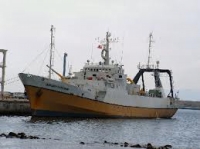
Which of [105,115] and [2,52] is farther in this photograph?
[2,52]

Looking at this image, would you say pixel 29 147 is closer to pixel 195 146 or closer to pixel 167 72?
pixel 195 146

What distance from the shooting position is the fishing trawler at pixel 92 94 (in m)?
54.1

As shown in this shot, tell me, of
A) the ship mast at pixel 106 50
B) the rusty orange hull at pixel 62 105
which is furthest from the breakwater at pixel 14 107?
the ship mast at pixel 106 50

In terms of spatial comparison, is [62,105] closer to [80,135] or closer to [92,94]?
[92,94]

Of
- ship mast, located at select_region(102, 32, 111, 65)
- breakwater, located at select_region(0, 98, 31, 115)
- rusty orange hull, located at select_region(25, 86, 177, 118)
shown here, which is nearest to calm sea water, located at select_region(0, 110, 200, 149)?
rusty orange hull, located at select_region(25, 86, 177, 118)

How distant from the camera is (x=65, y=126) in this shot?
46406 mm

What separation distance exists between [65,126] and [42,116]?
946 cm

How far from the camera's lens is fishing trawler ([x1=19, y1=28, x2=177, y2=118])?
54125 millimetres

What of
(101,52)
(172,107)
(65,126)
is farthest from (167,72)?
(65,126)

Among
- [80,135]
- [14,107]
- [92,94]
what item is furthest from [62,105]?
[80,135]

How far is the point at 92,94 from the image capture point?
56.3 m

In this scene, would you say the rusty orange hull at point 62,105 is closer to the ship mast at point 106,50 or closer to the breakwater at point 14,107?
the breakwater at point 14,107

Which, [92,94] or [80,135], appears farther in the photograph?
[92,94]

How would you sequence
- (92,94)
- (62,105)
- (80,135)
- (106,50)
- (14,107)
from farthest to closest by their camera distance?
(106,50) → (14,107) → (92,94) → (62,105) → (80,135)
